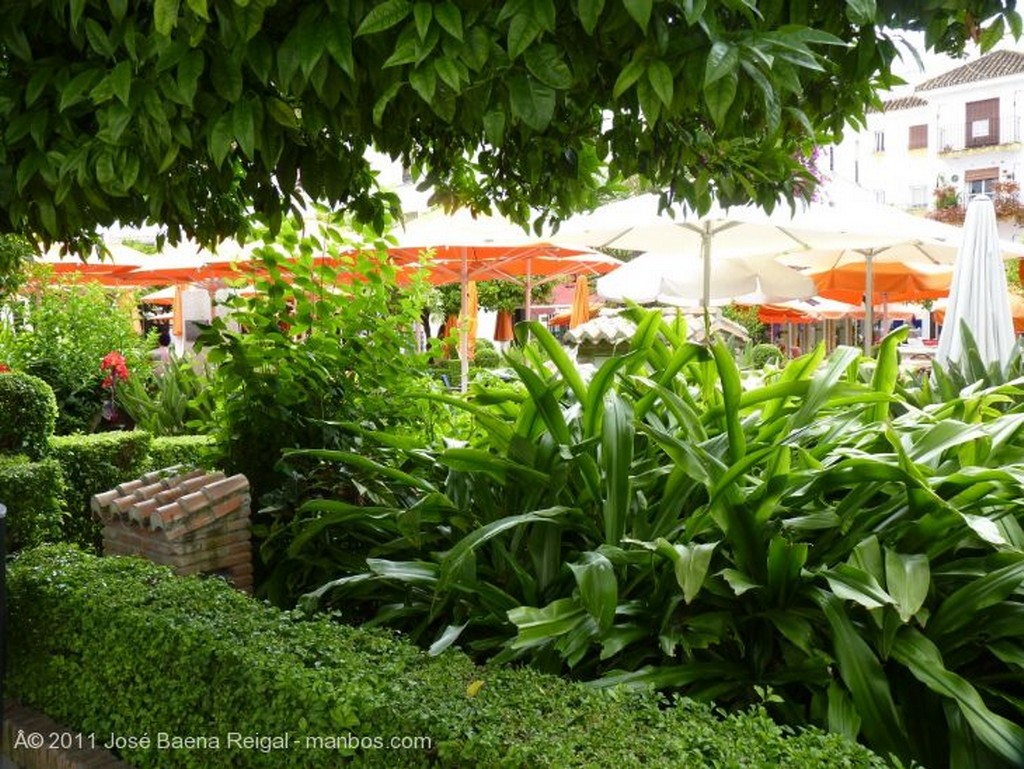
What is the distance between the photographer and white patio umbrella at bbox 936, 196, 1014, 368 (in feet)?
23.3

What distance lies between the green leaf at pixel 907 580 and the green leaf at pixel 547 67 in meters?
1.56

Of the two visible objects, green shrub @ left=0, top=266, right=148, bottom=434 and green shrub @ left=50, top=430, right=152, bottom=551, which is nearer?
green shrub @ left=50, top=430, right=152, bottom=551

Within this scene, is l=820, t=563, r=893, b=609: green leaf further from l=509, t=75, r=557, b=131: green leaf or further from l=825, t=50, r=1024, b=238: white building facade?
l=825, t=50, r=1024, b=238: white building facade

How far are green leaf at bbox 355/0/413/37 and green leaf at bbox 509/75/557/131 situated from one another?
23 centimetres

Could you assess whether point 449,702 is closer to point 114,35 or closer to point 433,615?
point 433,615

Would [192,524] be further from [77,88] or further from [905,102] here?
[905,102]

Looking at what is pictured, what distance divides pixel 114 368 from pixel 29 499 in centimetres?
334

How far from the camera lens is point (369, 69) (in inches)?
84.8

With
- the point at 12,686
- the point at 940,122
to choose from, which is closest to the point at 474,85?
the point at 12,686

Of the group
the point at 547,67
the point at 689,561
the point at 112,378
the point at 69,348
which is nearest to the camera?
the point at 547,67

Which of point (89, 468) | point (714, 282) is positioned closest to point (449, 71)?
point (89, 468)

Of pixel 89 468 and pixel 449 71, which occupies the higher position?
pixel 449 71

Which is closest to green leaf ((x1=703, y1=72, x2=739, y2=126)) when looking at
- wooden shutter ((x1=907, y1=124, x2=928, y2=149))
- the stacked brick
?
the stacked brick

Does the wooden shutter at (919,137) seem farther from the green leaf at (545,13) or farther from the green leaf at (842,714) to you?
the green leaf at (545,13)
